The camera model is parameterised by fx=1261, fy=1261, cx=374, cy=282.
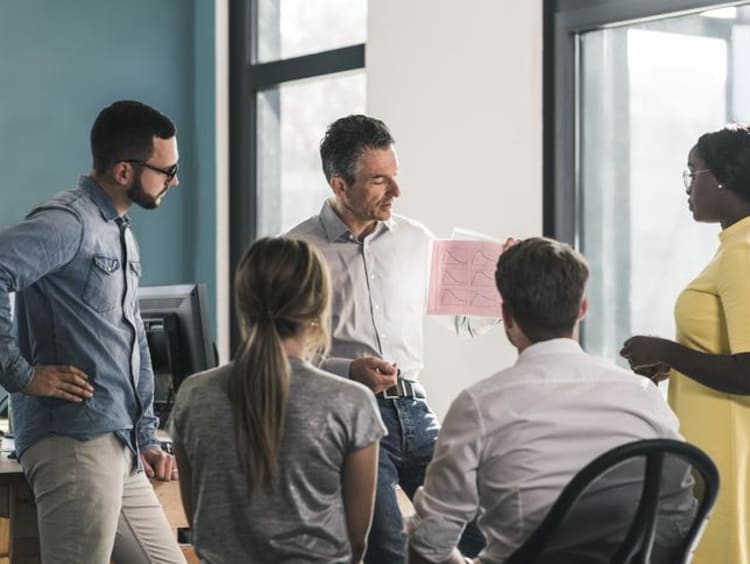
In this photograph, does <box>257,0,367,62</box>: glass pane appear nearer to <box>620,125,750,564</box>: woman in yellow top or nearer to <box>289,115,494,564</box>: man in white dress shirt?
<box>289,115,494,564</box>: man in white dress shirt

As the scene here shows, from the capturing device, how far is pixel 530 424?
1.89 meters

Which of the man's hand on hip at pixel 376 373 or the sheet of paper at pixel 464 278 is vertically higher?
the sheet of paper at pixel 464 278

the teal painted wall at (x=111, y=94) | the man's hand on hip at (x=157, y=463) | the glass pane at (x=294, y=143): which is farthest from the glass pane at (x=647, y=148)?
the teal painted wall at (x=111, y=94)

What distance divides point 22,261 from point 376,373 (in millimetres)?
744

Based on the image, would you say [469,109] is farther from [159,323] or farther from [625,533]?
[625,533]

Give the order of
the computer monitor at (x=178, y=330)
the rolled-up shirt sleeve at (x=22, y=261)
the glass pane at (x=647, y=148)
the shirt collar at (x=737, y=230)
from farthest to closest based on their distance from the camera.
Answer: the glass pane at (x=647, y=148) → the computer monitor at (x=178, y=330) → the shirt collar at (x=737, y=230) → the rolled-up shirt sleeve at (x=22, y=261)

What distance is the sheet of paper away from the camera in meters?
2.81

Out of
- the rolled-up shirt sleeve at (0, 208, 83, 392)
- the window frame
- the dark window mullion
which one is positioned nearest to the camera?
the rolled-up shirt sleeve at (0, 208, 83, 392)

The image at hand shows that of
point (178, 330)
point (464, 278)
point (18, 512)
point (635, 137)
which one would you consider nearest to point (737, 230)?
point (464, 278)

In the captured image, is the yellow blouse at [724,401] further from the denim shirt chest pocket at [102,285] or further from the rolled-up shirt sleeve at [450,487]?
the denim shirt chest pocket at [102,285]

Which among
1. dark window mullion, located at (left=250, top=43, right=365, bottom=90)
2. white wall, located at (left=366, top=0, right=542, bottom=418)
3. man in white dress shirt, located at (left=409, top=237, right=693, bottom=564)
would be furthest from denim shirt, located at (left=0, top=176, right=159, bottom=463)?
dark window mullion, located at (left=250, top=43, right=365, bottom=90)

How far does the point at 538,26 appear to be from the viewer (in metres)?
3.91

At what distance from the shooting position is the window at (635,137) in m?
3.54

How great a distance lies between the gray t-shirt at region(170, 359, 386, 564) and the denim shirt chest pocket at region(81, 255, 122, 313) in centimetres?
60
